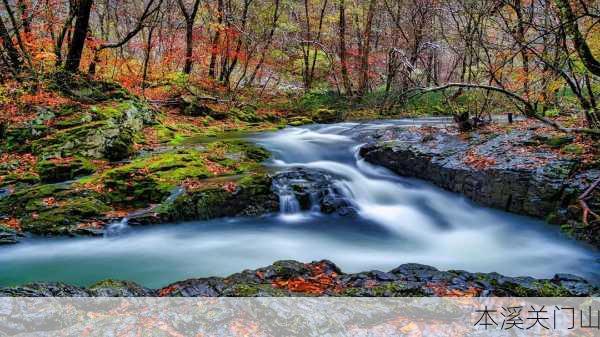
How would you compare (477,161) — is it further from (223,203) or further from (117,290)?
(117,290)

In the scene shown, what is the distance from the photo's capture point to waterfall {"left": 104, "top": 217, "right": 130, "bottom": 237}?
20.2 ft

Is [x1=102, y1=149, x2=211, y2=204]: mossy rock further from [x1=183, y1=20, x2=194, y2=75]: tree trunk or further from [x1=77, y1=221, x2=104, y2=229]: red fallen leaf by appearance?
[x1=183, y1=20, x2=194, y2=75]: tree trunk

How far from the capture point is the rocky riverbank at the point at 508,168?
6219 millimetres

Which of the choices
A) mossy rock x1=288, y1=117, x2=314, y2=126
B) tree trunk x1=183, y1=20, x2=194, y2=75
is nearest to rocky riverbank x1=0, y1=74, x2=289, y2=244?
mossy rock x1=288, y1=117, x2=314, y2=126

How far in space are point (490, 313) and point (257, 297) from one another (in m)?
1.76

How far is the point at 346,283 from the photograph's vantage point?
387 centimetres

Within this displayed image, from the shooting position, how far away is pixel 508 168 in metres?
6.94

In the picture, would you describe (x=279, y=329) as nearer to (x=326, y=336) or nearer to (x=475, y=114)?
(x=326, y=336)

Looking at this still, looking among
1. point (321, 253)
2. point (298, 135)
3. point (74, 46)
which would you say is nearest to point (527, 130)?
point (321, 253)

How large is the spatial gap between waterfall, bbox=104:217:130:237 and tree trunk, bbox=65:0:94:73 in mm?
6731

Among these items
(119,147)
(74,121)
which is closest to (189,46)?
(74,121)

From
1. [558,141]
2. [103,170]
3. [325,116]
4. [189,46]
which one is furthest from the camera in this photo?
[189,46]

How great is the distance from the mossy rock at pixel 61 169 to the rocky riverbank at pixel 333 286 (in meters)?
4.64

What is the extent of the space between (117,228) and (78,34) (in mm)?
7162
